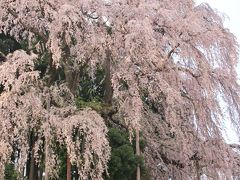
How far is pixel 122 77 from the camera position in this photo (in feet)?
28.4

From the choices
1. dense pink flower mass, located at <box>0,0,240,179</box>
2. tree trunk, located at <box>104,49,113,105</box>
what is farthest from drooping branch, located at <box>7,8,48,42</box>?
tree trunk, located at <box>104,49,113,105</box>

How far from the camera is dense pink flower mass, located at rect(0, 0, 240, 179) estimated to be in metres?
7.94

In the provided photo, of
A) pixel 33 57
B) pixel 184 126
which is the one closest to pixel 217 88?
pixel 184 126

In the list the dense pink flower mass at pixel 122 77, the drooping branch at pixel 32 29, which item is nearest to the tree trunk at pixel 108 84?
the dense pink flower mass at pixel 122 77

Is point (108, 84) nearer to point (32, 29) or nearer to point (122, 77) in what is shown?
point (122, 77)

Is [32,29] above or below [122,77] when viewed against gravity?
above

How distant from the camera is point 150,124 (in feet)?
36.2

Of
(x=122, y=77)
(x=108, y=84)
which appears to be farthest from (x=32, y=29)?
(x=122, y=77)

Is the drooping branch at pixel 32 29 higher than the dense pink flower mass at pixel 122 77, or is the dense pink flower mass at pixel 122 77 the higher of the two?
the drooping branch at pixel 32 29

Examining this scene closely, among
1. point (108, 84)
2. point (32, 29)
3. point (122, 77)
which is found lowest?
point (122, 77)

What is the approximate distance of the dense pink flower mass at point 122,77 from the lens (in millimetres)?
7938

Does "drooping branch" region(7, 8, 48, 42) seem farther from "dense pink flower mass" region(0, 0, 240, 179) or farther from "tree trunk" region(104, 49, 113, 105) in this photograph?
"tree trunk" region(104, 49, 113, 105)

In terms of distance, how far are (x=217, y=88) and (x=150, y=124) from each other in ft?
7.53

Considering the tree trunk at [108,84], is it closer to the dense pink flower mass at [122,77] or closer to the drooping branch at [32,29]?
the dense pink flower mass at [122,77]
